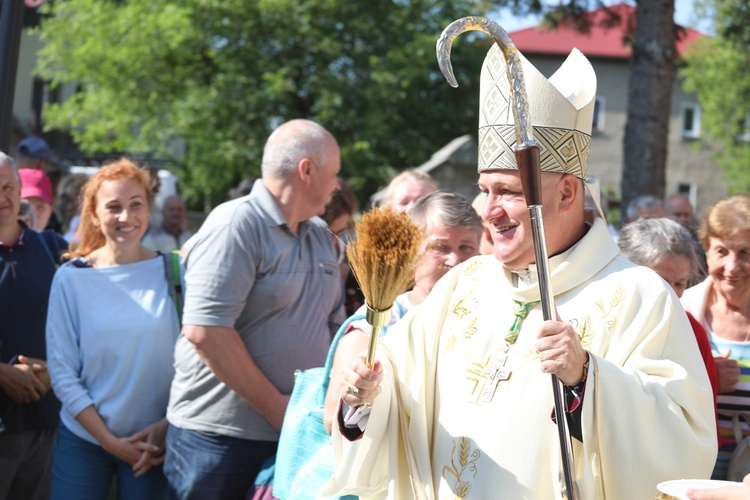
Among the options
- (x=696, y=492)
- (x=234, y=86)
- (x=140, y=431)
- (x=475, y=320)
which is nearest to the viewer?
(x=696, y=492)

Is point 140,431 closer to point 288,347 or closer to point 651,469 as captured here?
point 288,347

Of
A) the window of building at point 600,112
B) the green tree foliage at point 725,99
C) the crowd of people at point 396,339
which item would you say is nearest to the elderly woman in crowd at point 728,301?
the crowd of people at point 396,339

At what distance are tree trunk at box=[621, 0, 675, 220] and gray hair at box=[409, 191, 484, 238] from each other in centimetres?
716

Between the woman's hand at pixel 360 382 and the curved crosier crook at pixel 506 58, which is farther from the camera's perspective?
the woman's hand at pixel 360 382

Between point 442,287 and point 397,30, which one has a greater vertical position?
point 397,30

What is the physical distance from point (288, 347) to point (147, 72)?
26.5 m

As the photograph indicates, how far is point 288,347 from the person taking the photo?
433cm

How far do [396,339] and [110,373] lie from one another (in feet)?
6.11

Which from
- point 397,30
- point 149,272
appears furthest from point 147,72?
point 149,272

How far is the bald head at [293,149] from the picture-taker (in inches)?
174

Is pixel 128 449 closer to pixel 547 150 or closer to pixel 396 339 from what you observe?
pixel 396 339

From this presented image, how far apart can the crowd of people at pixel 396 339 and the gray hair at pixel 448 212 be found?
0.04 ft

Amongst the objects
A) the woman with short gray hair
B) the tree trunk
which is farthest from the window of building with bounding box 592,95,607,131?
the woman with short gray hair

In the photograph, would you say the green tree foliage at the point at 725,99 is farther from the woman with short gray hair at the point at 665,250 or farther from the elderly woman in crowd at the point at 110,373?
the elderly woman in crowd at the point at 110,373
